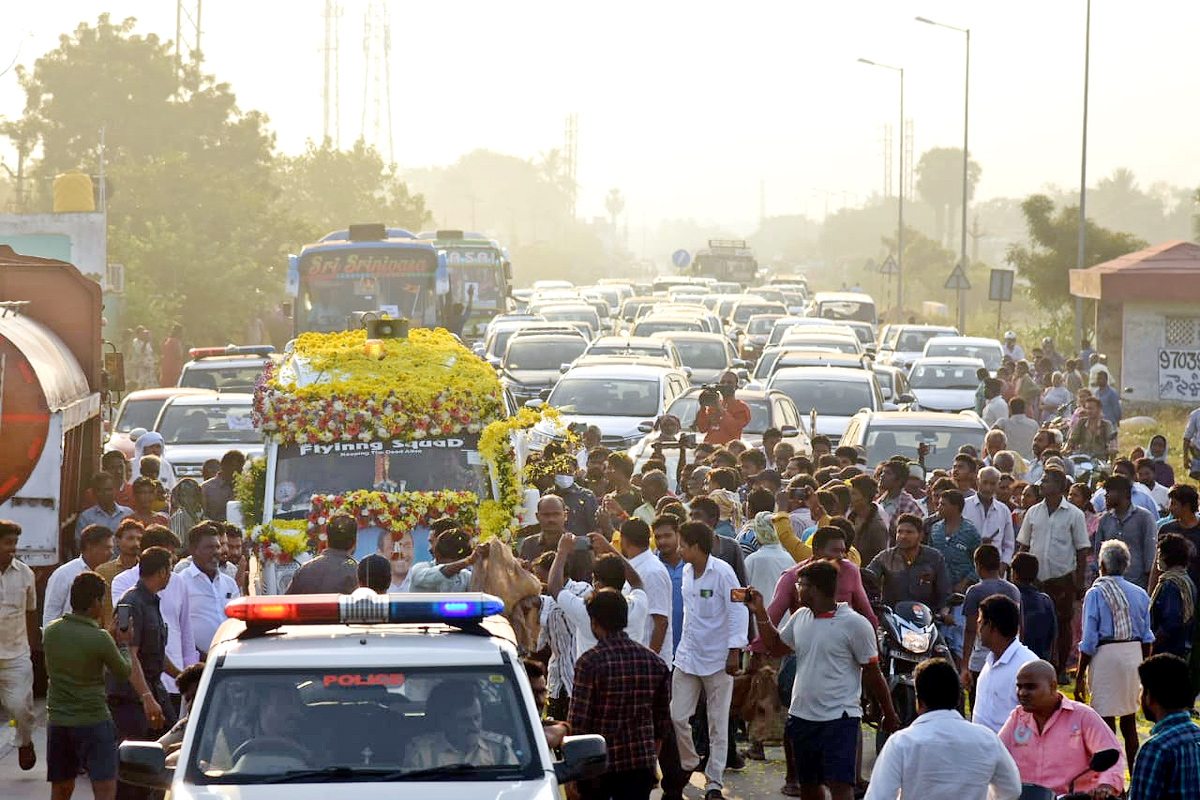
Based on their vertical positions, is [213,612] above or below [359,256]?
below

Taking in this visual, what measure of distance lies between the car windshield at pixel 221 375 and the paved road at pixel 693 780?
12.6 meters

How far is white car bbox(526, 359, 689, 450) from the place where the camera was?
24.4 meters

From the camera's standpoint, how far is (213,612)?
11031 mm

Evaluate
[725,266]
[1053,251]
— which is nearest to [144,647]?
[1053,251]

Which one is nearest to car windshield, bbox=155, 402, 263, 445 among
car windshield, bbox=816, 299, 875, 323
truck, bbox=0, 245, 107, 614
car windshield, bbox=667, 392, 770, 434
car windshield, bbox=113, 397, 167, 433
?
car windshield, bbox=113, 397, 167, 433

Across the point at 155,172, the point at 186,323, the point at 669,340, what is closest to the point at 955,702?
the point at 669,340

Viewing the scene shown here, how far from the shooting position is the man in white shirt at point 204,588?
10977mm

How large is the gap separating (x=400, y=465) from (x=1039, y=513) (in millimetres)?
4918

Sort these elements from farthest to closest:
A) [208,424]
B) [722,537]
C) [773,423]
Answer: [773,423] → [208,424] → [722,537]

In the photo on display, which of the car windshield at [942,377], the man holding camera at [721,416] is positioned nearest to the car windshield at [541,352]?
the car windshield at [942,377]

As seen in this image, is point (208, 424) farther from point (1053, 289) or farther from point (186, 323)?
point (1053, 289)

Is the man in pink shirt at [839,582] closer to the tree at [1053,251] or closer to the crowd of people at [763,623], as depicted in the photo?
the crowd of people at [763,623]

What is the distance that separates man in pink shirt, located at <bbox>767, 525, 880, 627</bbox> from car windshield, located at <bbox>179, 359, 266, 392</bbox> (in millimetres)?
15500

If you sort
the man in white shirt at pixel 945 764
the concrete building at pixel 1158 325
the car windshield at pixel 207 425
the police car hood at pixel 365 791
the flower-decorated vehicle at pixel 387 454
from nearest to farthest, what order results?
the police car hood at pixel 365 791 < the man in white shirt at pixel 945 764 < the flower-decorated vehicle at pixel 387 454 < the car windshield at pixel 207 425 < the concrete building at pixel 1158 325
